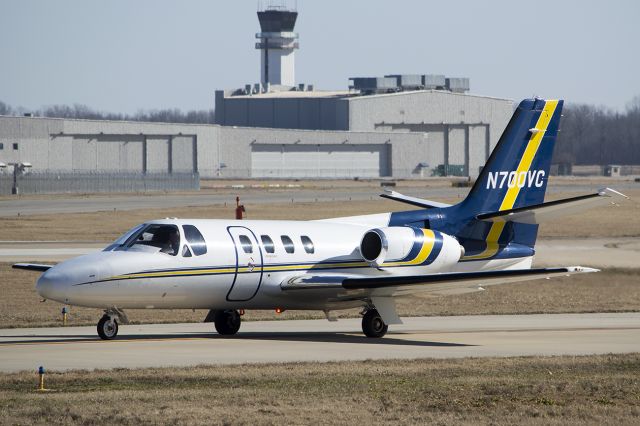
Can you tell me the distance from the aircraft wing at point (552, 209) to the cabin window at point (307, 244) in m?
4.43

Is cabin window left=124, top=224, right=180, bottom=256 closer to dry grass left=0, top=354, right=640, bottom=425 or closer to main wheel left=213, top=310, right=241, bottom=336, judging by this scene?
main wheel left=213, top=310, right=241, bottom=336

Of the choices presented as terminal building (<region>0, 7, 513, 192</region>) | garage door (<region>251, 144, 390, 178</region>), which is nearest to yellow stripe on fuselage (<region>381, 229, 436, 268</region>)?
terminal building (<region>0, 7, 513, 192</region>)

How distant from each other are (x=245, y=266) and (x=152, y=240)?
207 centimetres

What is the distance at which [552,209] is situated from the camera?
26656 mm

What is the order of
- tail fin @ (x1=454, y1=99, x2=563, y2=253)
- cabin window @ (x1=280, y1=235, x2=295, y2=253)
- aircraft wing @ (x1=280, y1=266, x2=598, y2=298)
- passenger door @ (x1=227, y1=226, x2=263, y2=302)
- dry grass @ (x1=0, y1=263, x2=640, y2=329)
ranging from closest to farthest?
aircraft wing @ (x1=280, y1=266, x2=598, y2=298) → passenger door @ (x1=227, y1=226, x2=263, y2=302) → cabin window @ (x1=280, y1=235, x2=295, y2=253) → tail fin @ (x1=454, y1=99, x2=563, y2=253) → dry grass @ (x1=0, y1=263, x2=640, y2=329)

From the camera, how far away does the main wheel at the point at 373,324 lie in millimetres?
25734

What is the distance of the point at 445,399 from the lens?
54.3ft

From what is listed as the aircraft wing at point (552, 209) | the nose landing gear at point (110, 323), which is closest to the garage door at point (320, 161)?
the aircraft wing at point (552, 209)

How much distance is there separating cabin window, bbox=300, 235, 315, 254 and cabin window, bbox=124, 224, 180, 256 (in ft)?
10.1

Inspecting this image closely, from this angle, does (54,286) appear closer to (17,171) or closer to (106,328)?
(106,328)

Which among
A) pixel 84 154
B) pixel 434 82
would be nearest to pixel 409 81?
pixel 434 82

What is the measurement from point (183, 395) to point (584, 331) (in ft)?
42.4

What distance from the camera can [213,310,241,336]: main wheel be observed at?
25594 mm

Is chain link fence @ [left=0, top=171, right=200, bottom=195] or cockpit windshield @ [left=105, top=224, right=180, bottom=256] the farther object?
chain link fence @ [left=0, top=171, right=200, bottom=195]
